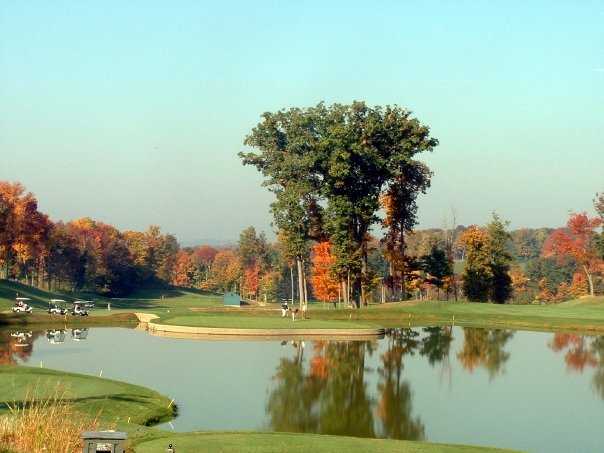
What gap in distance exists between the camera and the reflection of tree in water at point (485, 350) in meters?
42.2

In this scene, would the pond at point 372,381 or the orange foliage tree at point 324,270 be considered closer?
the pond at point 372,381

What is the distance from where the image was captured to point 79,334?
180 feet

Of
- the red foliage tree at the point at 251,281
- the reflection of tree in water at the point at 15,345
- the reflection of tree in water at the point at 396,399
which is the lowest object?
the reflection of tree in water at the point at 396,399

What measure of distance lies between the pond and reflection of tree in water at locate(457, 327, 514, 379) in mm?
118

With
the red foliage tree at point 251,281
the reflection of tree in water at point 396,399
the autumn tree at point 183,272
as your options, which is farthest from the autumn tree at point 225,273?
the reflection of tree in water at point 396,399

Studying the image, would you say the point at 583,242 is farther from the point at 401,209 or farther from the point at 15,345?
the point at 15,345

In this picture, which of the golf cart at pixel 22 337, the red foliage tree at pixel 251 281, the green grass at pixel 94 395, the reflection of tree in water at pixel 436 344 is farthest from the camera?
the red foliage tree at pixel 251 281

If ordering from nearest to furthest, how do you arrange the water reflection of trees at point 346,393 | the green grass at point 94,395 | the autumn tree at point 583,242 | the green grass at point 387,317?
1. the green grass at point 94,395
2. the water reflection of trees at point 346,393
3. the green grass at point 387,317
4. the autumn tree at point 583,242

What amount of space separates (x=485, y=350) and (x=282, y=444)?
98.1 ft

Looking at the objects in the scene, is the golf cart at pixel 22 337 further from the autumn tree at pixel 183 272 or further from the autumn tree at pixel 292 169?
the autumn tree at pixel 183 272

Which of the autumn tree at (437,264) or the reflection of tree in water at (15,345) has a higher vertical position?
the autumn tree at (437,264)

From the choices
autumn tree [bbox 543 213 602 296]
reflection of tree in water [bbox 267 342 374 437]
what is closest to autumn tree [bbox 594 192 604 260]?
autumn tree [bbox 543 213 602 296]

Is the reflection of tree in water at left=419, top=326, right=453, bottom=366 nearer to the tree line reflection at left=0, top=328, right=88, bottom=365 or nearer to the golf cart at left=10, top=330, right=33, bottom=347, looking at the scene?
the tree line reflection at left=0, top=328, right=88, bottom=365

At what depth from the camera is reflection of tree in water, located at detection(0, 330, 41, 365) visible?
40.5m
